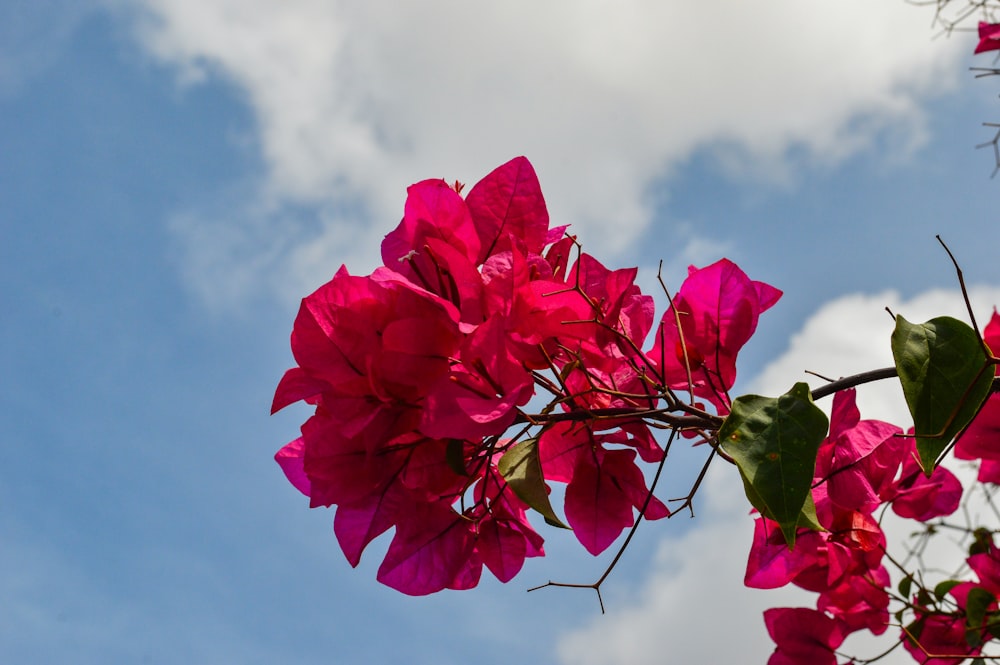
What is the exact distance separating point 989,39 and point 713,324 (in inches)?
45.5

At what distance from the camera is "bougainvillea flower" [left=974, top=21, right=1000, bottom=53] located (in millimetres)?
1361

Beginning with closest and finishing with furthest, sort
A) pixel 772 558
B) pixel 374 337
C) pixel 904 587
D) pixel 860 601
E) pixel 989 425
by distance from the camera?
pixel 374 337, pixel 772 558, pixel 989 425, pixel 860 601, pixel 904 587

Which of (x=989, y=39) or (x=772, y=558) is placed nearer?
(x=772, y=558)

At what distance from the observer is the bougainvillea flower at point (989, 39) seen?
1.36 m

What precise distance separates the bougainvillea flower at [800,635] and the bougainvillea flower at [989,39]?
1.04 metres

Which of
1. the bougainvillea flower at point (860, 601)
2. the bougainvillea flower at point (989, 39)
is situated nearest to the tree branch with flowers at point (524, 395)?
the bougainvillea flower at point (860, 601)

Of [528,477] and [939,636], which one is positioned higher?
[939,636]

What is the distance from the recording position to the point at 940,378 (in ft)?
1.50

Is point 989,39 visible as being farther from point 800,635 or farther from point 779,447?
point 779,447

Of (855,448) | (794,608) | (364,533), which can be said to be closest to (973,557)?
(794,608)

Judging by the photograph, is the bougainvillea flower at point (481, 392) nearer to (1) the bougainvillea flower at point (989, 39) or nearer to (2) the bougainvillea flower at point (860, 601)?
(2) the bougainvillea flower at point (860, 601)

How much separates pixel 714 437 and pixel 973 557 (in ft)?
3.36

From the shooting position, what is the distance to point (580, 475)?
1.94 feet

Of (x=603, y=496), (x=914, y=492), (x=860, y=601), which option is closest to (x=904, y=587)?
(x=860, y=601)
